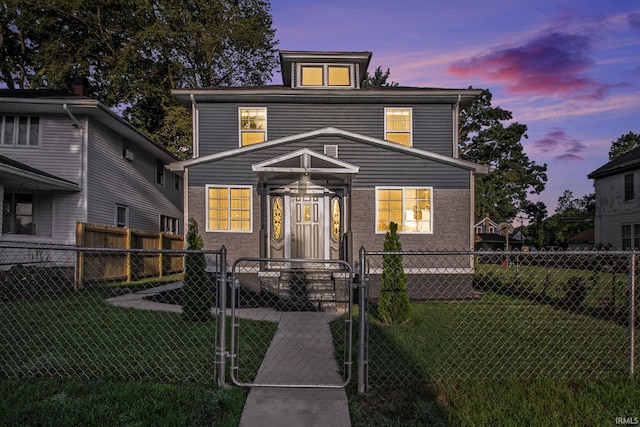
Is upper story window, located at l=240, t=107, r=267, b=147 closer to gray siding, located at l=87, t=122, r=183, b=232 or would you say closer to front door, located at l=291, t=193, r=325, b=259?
front door, located at l=291, t=193, r=325, b=259

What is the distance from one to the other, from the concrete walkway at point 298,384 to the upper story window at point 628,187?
71.8 feet

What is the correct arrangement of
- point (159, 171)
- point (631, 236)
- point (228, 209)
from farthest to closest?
point (631, 236), point (159, 171), point (228, 209)

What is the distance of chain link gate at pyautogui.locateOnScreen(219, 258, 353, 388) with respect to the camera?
15.8 ft

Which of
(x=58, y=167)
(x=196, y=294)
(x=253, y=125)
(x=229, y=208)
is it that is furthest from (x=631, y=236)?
(x=58, y=167)

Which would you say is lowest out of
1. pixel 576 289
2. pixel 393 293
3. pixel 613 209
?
pixel 576 289

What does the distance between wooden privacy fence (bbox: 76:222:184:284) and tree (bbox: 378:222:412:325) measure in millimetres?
5879

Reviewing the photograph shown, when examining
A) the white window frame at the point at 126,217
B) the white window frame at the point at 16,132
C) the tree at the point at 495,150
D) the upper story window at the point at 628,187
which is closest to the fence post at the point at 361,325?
the white window frame at the point at 16,132

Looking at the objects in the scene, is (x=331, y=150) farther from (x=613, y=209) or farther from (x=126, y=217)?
(x=613, y=209)

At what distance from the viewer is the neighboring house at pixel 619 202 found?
22328 mm

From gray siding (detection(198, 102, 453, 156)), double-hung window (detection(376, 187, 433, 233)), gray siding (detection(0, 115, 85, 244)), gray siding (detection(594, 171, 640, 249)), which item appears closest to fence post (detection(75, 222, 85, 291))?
gray siding (detection(0, 115, 85, 244))

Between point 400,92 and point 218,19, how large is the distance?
17.9m

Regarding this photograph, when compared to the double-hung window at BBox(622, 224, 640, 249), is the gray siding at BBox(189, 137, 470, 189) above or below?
above

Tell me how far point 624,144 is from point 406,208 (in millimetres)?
46107

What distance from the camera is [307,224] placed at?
40.5 feet
